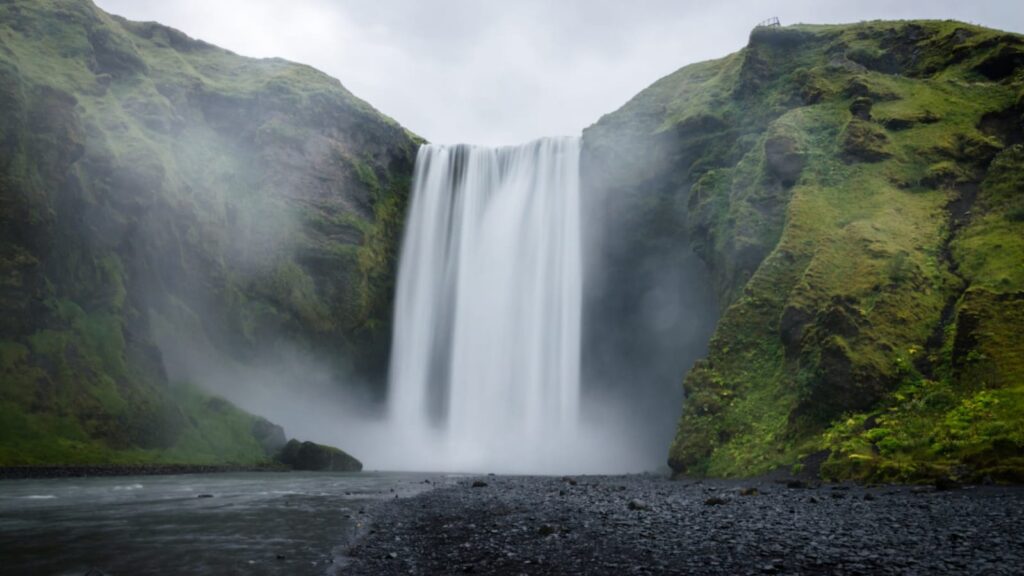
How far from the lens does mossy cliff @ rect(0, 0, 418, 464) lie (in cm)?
4234

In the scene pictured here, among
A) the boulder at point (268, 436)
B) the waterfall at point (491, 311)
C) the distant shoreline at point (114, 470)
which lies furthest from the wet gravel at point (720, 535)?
the boulder at point (268, 436)

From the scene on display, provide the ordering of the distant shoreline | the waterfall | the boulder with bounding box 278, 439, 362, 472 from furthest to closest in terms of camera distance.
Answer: the waterfall, the boulder with bounding box 278, 439, 362, 472, the distant shoreline

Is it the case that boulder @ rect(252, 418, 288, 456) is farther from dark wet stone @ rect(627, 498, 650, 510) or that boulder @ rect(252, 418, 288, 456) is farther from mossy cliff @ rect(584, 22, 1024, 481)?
dark wet stone @ rect(627, 498, 650, 510)

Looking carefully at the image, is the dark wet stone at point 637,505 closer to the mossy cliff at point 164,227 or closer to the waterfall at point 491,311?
the waterfall at point 491,311

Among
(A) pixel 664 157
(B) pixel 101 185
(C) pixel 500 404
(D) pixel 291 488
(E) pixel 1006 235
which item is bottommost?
(D) pixel 291 488

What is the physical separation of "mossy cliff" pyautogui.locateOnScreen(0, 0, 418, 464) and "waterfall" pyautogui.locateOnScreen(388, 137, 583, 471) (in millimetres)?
4644

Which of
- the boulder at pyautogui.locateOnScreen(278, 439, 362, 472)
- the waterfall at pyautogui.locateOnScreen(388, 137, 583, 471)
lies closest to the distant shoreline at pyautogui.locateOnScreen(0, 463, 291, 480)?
the boulder at pyautogui.locateOnScreen(278, 439, 362, 472)

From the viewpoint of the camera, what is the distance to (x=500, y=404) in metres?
54.6

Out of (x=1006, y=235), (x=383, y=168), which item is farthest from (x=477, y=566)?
(x=383, y=168)

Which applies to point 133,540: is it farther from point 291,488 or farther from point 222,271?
point 222,271

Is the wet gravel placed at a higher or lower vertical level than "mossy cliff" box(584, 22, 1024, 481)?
lower

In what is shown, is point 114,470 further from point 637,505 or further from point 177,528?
point 637,505

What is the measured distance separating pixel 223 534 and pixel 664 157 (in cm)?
4487

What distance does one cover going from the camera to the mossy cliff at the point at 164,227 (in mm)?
42344
